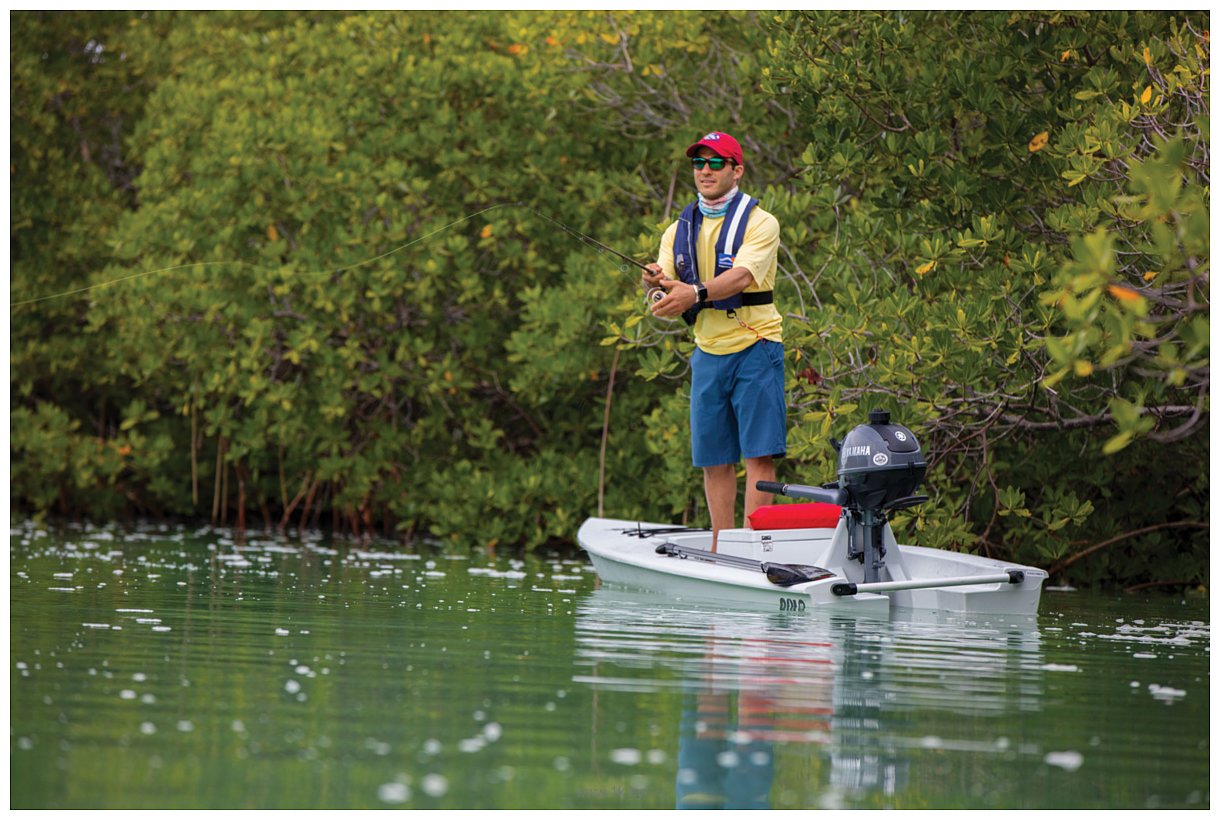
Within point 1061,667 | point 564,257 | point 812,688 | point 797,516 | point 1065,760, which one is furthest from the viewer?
point 564,257

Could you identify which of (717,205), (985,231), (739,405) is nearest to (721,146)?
(717,205)

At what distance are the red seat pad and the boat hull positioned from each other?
0.05 meters

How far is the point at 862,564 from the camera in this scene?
853 cm

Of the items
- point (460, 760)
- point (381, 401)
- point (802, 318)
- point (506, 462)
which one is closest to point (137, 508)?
point (381, 401)

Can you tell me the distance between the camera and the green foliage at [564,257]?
9.80 metres

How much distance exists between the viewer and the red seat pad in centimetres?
882

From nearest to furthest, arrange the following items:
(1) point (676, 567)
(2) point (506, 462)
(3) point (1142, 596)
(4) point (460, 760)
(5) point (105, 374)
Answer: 1. (4) point (460, 760)
2. (1) point (676, 567)
3. (3) point (1142, 596)
4. (2) point (506, 462)
5. (5) point (105, 374)

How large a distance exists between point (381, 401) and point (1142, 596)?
751 centimetres

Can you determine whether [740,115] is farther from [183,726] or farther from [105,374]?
[183,726]

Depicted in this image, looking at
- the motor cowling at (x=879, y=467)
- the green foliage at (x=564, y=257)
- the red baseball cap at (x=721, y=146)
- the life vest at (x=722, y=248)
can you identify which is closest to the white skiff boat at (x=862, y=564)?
the motor cowling at (x=879, y=467)

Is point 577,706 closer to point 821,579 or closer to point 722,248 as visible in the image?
point 821,579

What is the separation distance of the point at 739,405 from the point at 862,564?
48.6 inches

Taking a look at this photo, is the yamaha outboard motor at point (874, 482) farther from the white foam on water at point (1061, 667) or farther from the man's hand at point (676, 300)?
the white foam on water at point (1061, 667)

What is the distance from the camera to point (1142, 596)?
11250 mm
